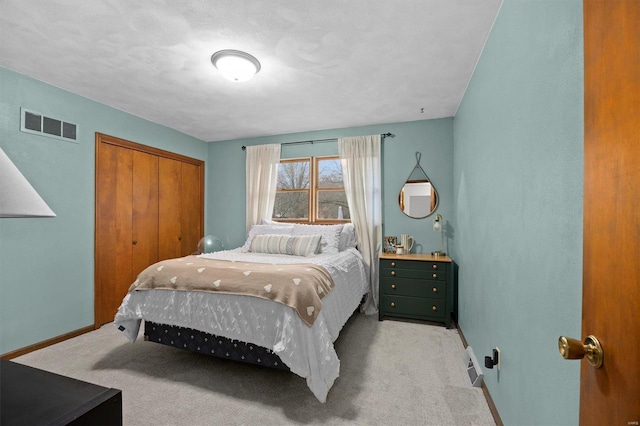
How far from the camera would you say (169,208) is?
13.4 ft

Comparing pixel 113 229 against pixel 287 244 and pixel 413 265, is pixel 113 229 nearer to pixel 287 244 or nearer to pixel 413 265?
pixel 287 244

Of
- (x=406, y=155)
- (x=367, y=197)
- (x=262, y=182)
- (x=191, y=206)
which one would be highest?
(x=406, y=155)

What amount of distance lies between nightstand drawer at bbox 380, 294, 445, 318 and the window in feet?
4.13

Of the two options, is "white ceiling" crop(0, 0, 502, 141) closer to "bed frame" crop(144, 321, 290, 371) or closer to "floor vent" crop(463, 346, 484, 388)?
"bed frame" crop(144, 321, 290, 371)

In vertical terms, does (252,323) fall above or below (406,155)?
below

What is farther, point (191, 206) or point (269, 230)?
point (191, 206)

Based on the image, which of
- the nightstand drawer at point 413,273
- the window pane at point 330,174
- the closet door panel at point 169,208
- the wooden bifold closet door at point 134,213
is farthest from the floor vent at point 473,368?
the closet door panel at point 169,208

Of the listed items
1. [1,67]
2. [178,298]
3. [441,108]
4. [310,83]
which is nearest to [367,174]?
[441,108]

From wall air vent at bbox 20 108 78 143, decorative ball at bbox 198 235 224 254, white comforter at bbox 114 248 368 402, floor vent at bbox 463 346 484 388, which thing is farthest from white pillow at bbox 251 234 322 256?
wall air vent at bbox 20 108 78 143

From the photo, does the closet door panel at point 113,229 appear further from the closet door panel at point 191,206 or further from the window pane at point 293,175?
the window pane at point 293,175

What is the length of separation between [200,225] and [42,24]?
10.4ft

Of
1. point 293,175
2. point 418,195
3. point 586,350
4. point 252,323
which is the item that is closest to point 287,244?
point 293,175

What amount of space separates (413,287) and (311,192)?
1930 millimetres

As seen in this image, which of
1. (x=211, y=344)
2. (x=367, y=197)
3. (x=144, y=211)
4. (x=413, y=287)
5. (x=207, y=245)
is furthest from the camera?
(x=207, y=245)
